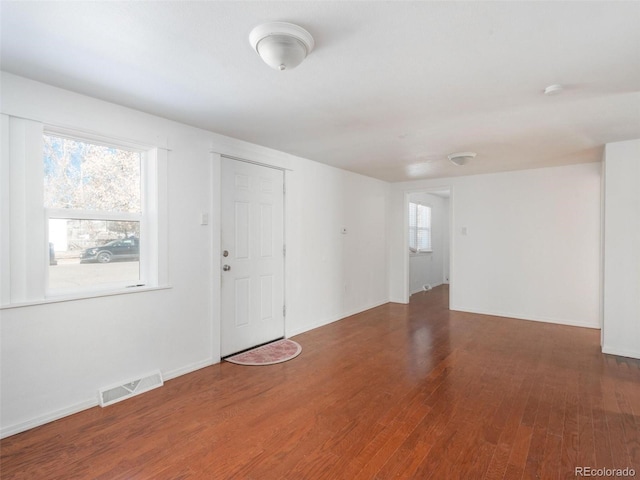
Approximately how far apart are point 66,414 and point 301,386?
176cm

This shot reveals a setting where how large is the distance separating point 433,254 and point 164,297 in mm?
7007

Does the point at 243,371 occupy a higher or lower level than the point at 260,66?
lower

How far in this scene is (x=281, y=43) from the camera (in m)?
1.72

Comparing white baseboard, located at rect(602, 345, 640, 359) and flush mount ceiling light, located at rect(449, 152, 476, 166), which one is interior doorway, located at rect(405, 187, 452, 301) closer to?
flush mount ceiling light, located at rect(449, 152, 476, 166)

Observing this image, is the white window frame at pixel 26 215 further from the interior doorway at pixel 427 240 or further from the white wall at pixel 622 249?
the interior doorway at pixel 427 240

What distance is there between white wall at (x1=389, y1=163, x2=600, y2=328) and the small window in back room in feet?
15.9

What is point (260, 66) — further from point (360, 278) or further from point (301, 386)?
point (360, 278)

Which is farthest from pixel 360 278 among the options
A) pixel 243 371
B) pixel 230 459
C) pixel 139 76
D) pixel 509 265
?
pixel 139 76

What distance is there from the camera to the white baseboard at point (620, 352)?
356 cm

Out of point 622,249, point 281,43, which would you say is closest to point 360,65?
point 281,43

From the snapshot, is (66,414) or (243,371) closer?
(66,414)

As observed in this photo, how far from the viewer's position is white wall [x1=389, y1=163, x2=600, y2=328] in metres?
4.70

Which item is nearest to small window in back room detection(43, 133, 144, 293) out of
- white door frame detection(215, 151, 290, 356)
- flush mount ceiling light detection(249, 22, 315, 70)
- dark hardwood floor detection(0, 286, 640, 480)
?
white door frame detection(215, 151, 290, 356)

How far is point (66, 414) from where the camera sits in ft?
8.00
